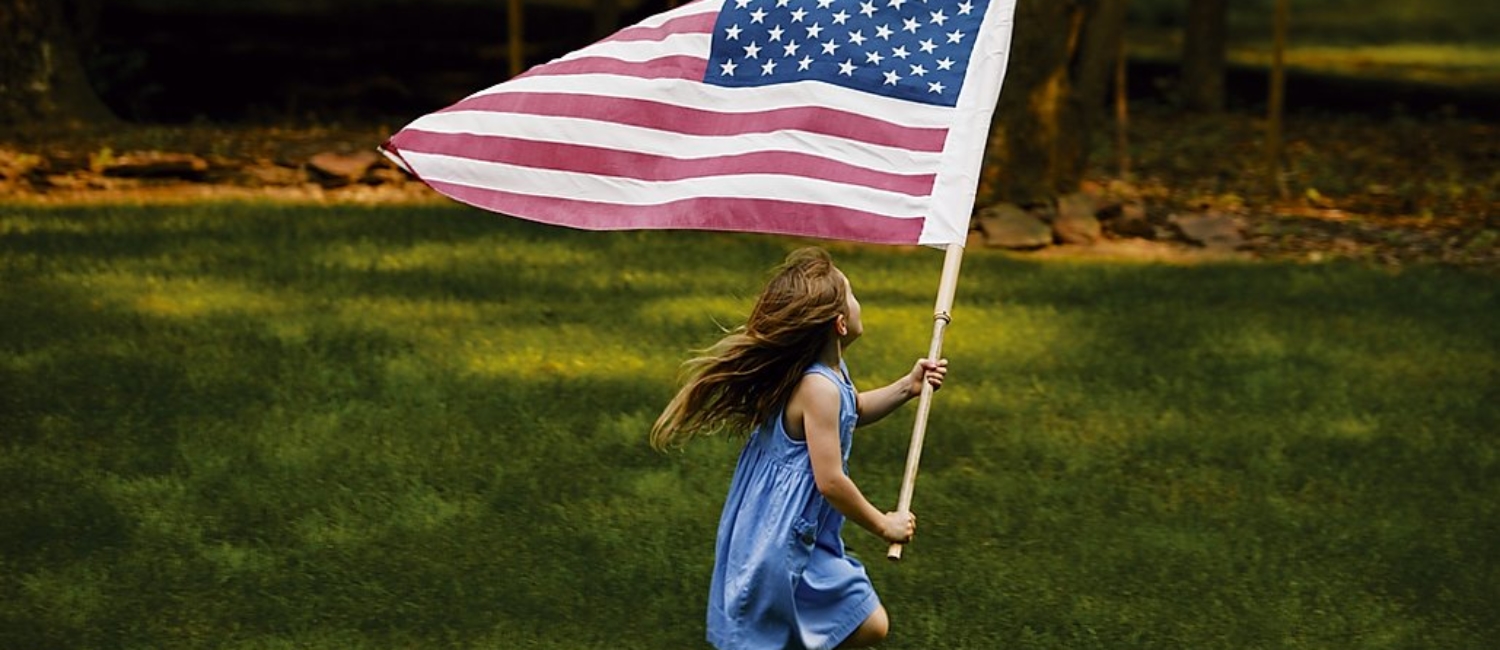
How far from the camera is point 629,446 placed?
8008 millimetres

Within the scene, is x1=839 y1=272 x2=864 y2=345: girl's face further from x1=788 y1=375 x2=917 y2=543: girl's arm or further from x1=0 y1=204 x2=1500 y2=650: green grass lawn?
x1=0 y1=204 x2=1500 y2=650: green grass lawn

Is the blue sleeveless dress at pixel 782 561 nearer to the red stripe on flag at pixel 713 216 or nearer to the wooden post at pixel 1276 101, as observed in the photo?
the red stripe on flag at pixel 713 216

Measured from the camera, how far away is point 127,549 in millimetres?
6652

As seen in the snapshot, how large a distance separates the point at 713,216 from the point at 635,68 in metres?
0.59

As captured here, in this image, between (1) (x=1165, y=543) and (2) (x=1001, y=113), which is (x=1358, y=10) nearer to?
(2) (x=1001, y=113)

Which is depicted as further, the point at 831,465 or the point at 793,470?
the point at 793,470

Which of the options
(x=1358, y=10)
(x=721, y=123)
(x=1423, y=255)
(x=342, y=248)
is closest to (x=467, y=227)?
(x=342, y=248)

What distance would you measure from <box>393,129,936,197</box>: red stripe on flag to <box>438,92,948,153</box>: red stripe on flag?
0.09m

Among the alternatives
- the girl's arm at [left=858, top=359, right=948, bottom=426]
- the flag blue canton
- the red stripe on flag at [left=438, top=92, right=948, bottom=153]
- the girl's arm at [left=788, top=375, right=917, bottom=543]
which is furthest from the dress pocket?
the flag blue canton

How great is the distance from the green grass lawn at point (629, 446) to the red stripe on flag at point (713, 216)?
148cm

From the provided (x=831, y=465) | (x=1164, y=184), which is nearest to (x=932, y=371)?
(x=831, y=465)

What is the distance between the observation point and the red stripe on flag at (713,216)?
491 centimetres

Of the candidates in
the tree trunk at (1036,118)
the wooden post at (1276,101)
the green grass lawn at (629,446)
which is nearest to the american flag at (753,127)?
the green grass lawn at (629,446)

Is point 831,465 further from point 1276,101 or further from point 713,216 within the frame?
point 1276,101
